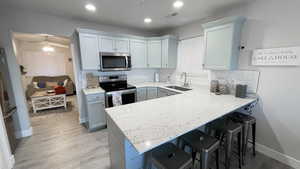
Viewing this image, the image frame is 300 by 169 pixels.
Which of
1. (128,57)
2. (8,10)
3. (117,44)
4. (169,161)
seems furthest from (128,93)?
(8,10)

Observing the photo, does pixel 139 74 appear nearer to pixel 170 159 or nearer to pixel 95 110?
pixel 95 110

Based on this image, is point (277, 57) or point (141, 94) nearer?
point (277, 57)

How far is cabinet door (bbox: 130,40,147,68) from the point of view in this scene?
11.5 feet

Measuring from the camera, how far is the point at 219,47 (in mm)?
2264

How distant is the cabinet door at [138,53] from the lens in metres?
3.51

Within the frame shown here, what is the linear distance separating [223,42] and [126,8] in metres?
1.89

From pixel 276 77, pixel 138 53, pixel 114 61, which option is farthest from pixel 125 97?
pixel 276 77

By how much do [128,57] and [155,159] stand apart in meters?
2.73

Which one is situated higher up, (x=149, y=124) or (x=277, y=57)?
(x=277, y=57)

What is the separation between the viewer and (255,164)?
1.87 meters

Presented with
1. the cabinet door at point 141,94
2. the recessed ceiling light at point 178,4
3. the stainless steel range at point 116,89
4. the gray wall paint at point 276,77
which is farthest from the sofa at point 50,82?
the gray wall paint at point 276,77

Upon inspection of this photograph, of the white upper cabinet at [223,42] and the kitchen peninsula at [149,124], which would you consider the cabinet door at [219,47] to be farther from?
the kitchen peninsula at [149,124]

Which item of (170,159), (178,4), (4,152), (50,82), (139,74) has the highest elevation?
(178,4)

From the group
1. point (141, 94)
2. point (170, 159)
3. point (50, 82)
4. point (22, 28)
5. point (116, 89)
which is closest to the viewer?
point (170, 159)
